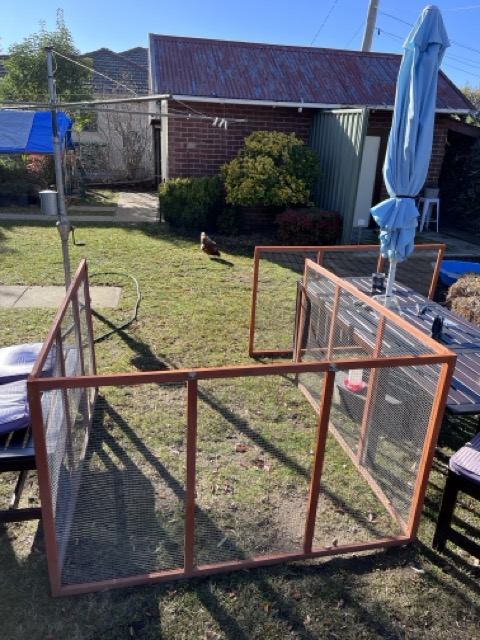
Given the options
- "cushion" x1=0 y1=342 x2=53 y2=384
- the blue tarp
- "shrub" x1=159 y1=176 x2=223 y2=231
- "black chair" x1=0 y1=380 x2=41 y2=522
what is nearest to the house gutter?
"shrub" x1=159 y1=176 x2=223 y2=231

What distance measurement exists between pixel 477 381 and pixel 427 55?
2.86m

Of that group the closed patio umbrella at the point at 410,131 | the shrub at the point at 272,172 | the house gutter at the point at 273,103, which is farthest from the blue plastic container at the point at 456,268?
the house gutter at the point at 273,103

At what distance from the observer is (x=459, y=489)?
2932 mm

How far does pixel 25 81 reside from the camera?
16.6m

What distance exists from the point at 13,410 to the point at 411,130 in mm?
3978

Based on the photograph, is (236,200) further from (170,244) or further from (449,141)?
(449,141)

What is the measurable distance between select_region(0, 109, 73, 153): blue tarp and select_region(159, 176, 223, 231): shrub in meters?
3.25

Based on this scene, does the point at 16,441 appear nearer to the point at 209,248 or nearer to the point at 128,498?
the point at 128,498

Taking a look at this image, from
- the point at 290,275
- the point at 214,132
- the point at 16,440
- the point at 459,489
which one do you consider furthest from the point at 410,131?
the point at 214,132

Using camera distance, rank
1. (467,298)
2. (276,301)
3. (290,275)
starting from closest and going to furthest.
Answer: (467,298), (276,301), (290,275)

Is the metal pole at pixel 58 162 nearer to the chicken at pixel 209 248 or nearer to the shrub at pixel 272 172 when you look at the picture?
the chicken at pixel 209 248

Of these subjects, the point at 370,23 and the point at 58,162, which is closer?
the point at 58,162

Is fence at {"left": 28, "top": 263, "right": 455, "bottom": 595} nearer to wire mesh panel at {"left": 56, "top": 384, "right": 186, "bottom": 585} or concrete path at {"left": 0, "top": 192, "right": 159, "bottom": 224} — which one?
wire mesh panel at {"left": 56, "top": 384, "right": 186, "bottom": 585}

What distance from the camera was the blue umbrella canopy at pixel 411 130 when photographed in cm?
426
